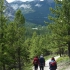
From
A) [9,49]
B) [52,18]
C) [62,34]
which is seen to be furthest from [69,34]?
[9,49]

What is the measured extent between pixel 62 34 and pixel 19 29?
1266 centimetres

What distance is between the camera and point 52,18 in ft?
116

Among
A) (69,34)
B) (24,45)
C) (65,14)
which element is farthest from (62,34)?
(24,45)

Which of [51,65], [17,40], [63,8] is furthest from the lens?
[17,40]

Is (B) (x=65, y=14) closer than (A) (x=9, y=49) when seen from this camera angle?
Yes

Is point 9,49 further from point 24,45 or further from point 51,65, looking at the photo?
point 51,65

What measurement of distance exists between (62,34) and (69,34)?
1.27 meters

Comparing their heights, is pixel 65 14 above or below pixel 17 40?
above

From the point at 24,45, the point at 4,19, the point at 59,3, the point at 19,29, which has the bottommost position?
the point at 24,45

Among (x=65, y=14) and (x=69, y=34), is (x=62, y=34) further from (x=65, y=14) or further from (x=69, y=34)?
(x=65, y=14)

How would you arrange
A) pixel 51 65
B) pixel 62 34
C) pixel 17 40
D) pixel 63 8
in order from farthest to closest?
pixel 17 40 < pixel 62 34 < pixel 63 8 < pixel 51 65

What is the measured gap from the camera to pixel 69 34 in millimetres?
34125

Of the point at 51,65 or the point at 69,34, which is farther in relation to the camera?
the point at 69,34

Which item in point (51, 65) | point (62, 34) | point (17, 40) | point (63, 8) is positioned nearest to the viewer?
point (51, 65)
